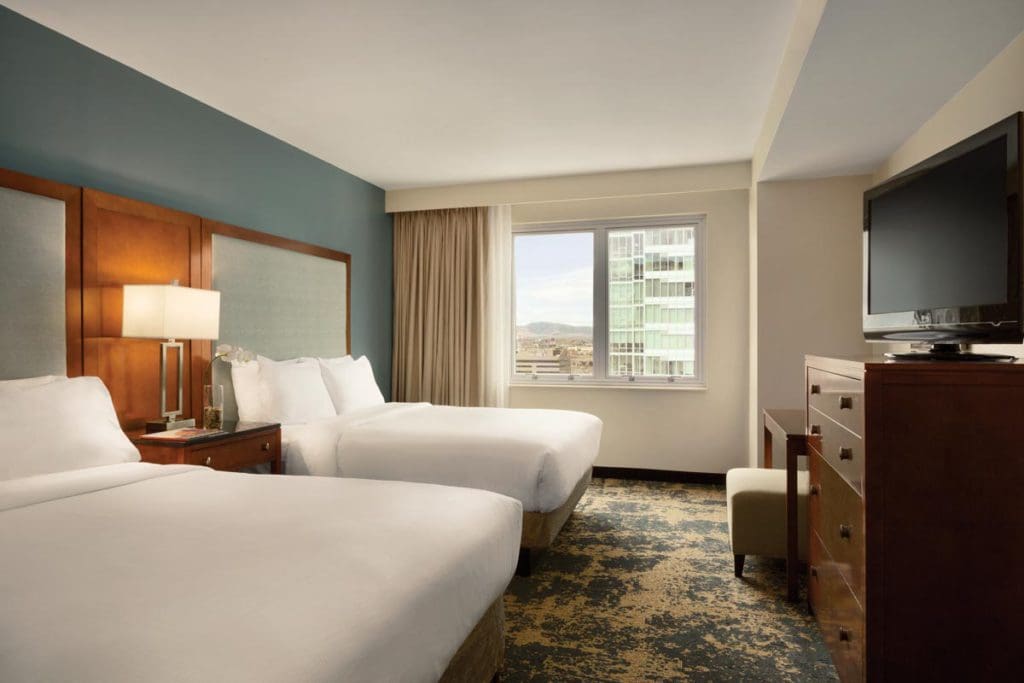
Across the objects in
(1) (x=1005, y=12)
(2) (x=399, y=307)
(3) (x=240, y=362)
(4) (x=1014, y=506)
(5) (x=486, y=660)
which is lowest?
(5) (x=486, y=660)

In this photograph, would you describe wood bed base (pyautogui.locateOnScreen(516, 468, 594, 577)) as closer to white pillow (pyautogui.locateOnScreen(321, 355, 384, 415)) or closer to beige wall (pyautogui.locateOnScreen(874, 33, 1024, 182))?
white pillow (pyautogui.locateOnScreen(321, 355, 384, 415))

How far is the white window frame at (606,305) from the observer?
209 inches

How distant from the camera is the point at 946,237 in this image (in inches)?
74.5

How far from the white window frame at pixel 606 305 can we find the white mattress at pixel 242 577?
361cm

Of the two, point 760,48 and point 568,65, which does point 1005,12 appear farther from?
point 568,65

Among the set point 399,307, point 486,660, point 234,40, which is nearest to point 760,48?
point 234,40

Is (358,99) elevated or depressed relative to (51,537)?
elevated

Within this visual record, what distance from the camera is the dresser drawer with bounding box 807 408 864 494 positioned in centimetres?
179

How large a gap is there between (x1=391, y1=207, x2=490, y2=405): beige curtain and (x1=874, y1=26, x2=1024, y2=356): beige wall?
3.43 metres

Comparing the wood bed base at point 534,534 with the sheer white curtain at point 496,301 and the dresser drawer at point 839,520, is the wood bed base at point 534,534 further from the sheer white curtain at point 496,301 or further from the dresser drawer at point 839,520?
the sheer white curtain at point 496,301

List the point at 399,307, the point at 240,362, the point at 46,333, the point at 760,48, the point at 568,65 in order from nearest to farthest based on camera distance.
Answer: the point at 46,333 < the point at 760,48 < the point at 568,65 < the point at 240,362 < the point at 399,307

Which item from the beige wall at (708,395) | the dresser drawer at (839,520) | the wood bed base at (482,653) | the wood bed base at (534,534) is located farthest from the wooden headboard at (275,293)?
the dresser drawer at (839,520)

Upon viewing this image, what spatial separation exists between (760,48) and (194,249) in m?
3.18

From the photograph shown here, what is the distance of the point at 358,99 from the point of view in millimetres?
3613
